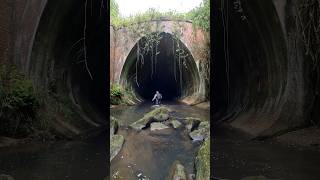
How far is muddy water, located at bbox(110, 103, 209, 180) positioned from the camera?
290 inches

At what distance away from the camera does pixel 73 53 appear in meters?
11.1

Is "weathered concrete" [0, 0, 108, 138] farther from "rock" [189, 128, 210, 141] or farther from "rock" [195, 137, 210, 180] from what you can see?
"rock" [195, 137, 210, 180]

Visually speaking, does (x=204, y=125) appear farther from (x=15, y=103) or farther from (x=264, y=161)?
(x=15, y=103)

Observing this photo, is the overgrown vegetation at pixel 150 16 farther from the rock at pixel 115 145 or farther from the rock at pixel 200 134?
the rock at pixel 115 145

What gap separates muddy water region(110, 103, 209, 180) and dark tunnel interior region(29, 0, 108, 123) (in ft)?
5.86

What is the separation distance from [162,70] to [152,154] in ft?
84.0

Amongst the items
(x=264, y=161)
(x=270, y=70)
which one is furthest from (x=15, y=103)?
(x=270, y=70)

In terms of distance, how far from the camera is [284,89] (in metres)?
8.65

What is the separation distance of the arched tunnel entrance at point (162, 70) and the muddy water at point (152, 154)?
34.3 feet

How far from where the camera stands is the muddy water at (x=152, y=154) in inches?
290

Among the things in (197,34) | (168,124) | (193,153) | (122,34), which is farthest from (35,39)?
(122,34)

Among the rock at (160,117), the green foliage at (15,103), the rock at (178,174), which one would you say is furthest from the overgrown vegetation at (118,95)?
the rock at (178,174)

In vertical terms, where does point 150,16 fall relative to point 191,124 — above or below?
above

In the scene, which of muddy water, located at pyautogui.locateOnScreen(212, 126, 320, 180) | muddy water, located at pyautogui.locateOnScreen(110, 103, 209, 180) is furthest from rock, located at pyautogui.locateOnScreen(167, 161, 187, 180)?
muddy water, located at pyautogui.locateOnScreen(212, 126, 320, 180)
